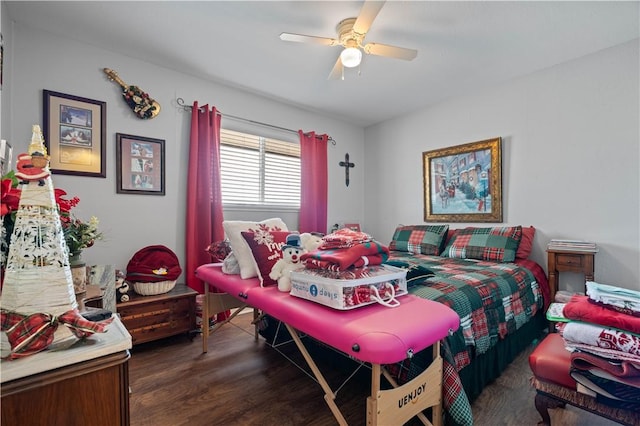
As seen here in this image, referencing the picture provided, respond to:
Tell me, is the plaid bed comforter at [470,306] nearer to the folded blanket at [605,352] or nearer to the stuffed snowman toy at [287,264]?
the folded blanket at [605,352]

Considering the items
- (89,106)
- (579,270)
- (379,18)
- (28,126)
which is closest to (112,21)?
(89,106)

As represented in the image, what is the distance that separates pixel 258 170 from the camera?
3.35 m

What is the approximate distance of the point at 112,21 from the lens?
6.66 feet

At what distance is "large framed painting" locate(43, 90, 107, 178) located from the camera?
2.15 m

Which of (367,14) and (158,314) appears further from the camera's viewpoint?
(158,314)

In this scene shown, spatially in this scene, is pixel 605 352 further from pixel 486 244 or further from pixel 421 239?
pixel 421 239

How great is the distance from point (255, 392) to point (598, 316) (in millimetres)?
1683

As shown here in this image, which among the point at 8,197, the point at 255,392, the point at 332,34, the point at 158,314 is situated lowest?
the point at 255,392

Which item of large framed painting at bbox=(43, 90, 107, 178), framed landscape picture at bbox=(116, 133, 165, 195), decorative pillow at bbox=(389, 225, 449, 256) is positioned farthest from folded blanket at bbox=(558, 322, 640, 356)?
large framed painting at bbox=(43, 90, 107, 178)

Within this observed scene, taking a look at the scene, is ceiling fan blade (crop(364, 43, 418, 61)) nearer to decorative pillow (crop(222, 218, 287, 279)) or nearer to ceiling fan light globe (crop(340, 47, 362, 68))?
ceiling fan light globe (crop(340, 47, 362, 68))

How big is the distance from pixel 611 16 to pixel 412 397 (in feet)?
9.15

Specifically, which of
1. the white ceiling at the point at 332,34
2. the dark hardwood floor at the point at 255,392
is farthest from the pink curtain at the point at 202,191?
the dark hardwood floor at the point at 255,392

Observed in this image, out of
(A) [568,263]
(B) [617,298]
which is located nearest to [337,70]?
(B) [617,298]

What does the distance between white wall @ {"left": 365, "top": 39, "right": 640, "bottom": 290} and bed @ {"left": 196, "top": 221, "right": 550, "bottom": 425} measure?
33 centimetres
